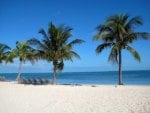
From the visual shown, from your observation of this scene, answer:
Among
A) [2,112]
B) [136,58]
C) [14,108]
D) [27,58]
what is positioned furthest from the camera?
[27,58]

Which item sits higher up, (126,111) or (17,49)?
(17,49)

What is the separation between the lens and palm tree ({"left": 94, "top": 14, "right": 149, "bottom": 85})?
793 inches

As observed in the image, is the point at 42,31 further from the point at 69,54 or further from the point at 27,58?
the point at 27,58

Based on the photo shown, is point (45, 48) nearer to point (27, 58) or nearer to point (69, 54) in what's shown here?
point (69, 54)

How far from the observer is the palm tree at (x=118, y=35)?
20141 millimetres

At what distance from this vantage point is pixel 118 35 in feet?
67.4

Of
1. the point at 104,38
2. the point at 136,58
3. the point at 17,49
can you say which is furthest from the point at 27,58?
the point at 136,58

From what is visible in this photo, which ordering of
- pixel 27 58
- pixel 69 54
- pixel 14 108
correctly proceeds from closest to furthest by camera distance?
1. pixel 14 108
2. pixel 69 54
3. pixel 27 58

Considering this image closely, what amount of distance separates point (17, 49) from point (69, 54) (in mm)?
10791

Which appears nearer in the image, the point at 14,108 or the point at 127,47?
the point at 14,108

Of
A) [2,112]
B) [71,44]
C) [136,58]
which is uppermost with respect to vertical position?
[71,44]

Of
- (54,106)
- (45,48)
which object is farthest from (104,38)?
(54,106)

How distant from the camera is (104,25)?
2041 centimetres

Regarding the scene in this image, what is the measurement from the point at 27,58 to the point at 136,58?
581 inches
